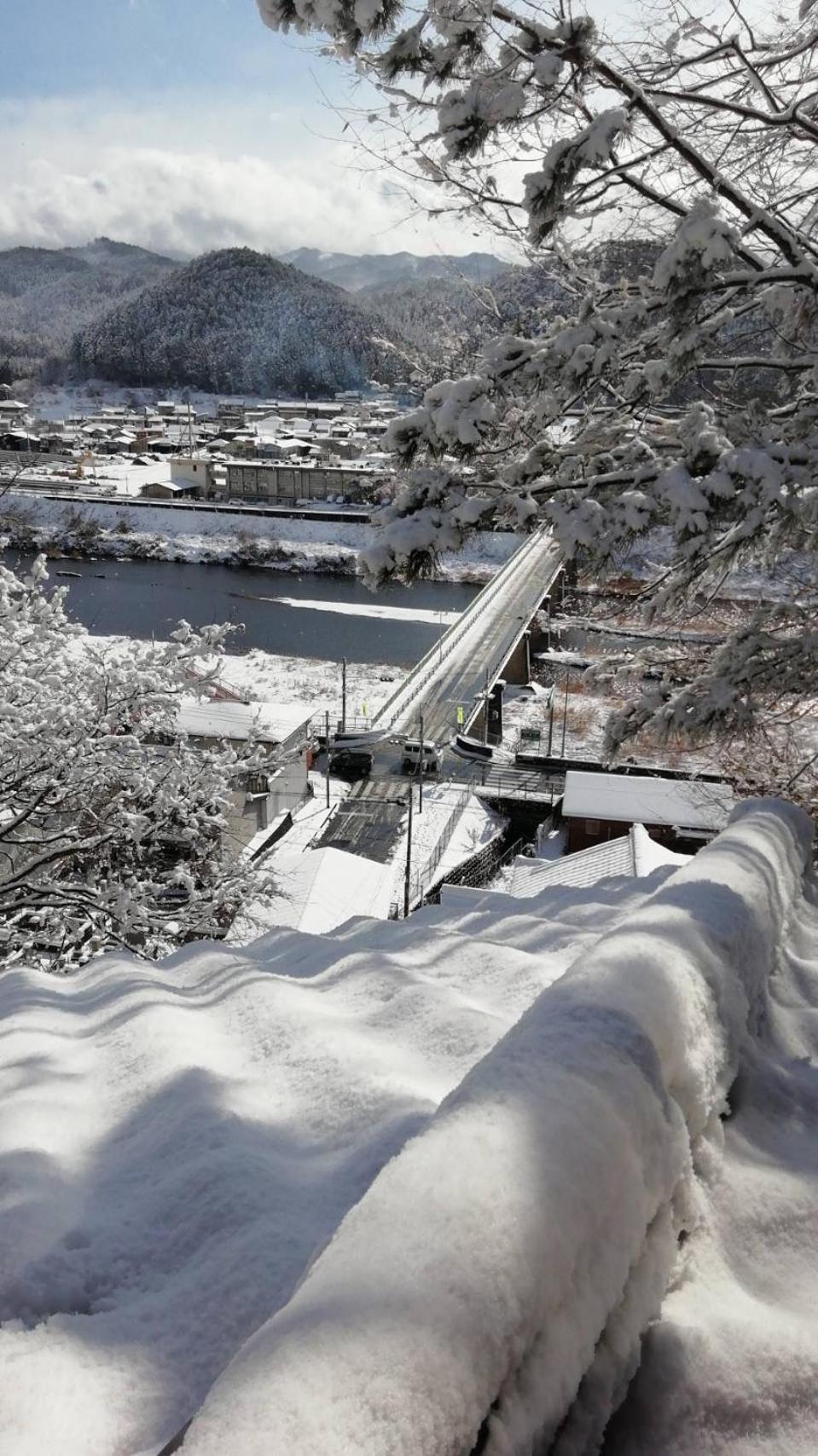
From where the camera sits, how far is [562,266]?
4840 millimetres

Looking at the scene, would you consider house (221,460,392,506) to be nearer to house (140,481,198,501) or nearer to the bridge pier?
house (140,481,198,501)

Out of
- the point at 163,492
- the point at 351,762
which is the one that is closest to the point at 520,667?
the point at 351,762

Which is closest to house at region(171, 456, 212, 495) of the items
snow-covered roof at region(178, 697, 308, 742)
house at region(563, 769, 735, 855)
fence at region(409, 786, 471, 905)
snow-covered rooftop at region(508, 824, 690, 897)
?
snow-covered roof at region(178, 697, 308, 742)

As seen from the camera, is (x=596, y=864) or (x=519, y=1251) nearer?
(x=519, y=1251)

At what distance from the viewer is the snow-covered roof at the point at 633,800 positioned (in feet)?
56.7

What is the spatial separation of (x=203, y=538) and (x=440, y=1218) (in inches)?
2049

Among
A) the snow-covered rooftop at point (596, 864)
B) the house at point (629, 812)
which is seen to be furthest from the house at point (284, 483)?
the snow-covered rooftop at point (596, 864)

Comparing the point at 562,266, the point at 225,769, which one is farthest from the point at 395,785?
the point at 562,266

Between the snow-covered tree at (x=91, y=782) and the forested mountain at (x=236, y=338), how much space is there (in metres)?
110

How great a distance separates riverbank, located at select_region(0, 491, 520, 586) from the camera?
46.8 metres

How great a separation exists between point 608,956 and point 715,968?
31 cm

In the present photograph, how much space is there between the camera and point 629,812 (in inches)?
707

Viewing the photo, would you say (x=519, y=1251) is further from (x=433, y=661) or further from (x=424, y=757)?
(x=433, y=661)

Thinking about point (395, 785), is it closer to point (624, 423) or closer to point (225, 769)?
point (225, 769)
